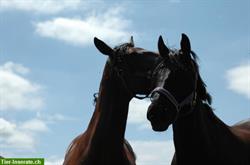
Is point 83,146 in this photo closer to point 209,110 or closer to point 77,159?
point 77,159

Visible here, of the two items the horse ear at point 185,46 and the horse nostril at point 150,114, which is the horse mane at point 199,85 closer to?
the horse ear at point 185,46

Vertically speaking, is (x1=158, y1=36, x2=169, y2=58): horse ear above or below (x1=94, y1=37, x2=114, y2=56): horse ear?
below

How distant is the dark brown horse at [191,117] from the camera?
7.47 meters

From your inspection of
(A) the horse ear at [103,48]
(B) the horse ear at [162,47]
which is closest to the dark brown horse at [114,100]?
(A) the horse ear at [103,48]

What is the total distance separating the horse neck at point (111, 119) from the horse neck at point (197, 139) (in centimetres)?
160

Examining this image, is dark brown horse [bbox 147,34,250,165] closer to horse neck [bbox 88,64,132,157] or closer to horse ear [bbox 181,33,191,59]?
horse ear [bbox 181,33,191,59]

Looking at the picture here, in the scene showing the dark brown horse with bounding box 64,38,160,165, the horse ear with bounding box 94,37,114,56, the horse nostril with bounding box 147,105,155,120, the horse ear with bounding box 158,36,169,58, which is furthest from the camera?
the horse ear with bounding box 94,37,114,56

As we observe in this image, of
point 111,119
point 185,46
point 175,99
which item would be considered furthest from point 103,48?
point 175,99

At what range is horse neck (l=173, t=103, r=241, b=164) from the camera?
769cm

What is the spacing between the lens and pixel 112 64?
929 cm

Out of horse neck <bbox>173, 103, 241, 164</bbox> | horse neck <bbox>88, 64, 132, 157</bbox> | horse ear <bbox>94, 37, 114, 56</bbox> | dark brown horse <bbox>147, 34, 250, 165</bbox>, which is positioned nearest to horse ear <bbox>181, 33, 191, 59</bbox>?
dark brown horse <bbox>147, 34, 250, 165</bbox>

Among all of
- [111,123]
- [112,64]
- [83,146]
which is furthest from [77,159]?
[112,64]

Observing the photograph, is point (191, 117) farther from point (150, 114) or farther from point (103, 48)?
point (103, 48)

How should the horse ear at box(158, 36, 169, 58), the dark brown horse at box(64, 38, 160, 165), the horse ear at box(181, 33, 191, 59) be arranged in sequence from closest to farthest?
the horse ear at box(181, 33, 191, 59) → the horse ear at box(158, 36, 169, 58) → the dark brown horse at box(64, 38, 160, 165)
